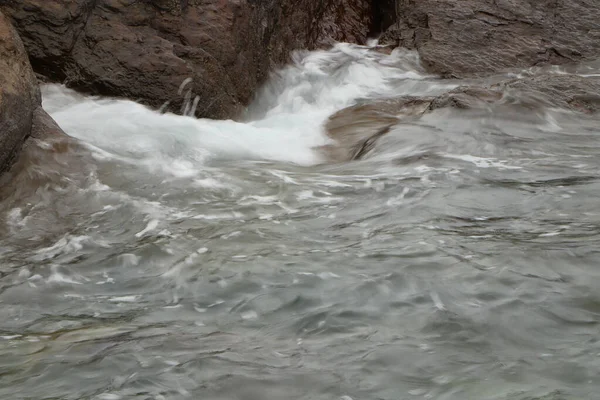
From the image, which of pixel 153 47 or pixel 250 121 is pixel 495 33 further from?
pixel 153 47

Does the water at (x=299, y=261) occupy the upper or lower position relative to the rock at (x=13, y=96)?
→ lower

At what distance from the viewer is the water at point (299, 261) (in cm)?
334

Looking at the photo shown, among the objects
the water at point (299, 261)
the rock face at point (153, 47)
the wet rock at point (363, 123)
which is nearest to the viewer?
the water at point (299, 261)

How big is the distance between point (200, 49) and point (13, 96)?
284 centimetres

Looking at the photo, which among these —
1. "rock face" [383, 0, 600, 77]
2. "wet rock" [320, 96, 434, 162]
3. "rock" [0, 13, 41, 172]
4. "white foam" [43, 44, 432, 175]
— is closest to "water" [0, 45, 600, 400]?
"white foam" [43, 44, 432, 175]

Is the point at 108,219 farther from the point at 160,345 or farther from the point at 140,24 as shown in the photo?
the point at 140,24

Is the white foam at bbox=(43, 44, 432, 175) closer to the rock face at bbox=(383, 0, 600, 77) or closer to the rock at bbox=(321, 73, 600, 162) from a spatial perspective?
the rock at bbox=(321, 73, 600, 162)

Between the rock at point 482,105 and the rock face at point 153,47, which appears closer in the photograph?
the rock at point 482,105

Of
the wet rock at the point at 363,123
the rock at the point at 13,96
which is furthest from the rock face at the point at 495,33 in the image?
the rock at the point at 13,96

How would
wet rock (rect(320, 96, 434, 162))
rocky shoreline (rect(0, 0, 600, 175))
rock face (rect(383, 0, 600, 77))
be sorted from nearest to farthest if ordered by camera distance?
wet rock (rect(320, 96, 434, 162))
rocky shoreline (rect(0, 0, 600, 175))
rock face (rect(383, 0, 600, 77))

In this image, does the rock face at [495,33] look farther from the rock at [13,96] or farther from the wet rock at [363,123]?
the rock at [13,96]

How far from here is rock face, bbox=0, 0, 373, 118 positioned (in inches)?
308

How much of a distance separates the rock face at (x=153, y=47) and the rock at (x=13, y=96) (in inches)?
65.5

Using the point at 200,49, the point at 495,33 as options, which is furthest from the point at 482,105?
the point at 495,33
